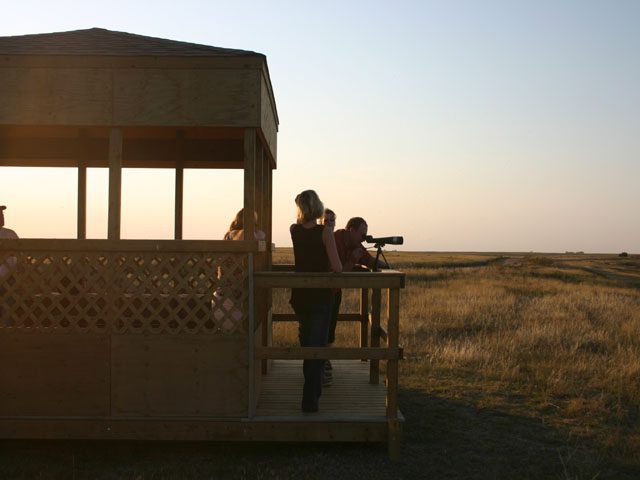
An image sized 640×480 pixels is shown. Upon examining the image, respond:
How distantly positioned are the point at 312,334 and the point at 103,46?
3068 millimetres

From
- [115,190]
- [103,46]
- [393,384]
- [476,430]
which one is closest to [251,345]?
[393,384]

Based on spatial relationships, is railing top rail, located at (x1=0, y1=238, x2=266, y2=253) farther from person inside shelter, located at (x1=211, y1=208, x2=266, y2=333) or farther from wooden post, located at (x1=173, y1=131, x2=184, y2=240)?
wooden post, located at (x1=173, y1=131, x2=184, y2=240)

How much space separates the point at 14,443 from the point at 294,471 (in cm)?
257

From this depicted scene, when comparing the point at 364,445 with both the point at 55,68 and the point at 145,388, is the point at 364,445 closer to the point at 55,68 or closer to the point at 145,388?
the point at 145,388

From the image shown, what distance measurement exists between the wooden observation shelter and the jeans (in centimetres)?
21

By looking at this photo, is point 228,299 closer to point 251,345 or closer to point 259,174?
point 251,345

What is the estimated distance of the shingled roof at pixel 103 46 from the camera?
584 centimetres

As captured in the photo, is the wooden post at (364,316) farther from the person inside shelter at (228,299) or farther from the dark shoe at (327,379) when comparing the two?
the person inside shelter at (228,299)

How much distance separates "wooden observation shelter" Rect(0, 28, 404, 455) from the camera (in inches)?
222

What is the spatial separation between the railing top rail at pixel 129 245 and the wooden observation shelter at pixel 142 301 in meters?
0.01

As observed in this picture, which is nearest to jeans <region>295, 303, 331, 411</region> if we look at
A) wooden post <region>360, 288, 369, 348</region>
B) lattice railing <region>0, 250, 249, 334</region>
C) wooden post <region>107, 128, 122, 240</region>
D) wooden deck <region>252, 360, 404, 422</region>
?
wooden deck <region>252, 360, 404, 422</region>

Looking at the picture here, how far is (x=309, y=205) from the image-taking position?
5.75 m

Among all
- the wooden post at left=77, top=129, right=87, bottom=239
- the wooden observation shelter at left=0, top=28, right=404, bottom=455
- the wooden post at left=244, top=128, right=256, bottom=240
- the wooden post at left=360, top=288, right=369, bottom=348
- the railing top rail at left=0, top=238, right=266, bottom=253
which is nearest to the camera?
the railing top rail at left=0, top=238, right=266, bottom=253

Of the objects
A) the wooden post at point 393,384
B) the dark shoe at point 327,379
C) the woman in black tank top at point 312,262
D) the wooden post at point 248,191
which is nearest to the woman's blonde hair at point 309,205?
the woman in black tank top at point 312,262
